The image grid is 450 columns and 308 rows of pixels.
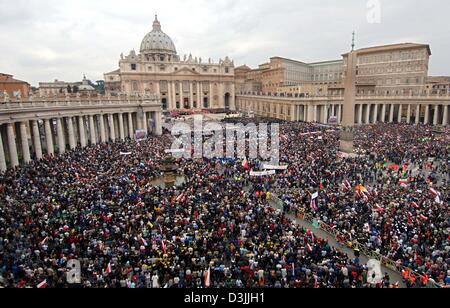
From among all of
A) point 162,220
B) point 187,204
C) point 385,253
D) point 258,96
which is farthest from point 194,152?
point 258,96

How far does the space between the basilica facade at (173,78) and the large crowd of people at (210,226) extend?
82.8m

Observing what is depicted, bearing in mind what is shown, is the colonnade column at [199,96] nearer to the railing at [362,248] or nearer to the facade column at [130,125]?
the facade column at [130,125]

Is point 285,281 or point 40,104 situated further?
point 40,104

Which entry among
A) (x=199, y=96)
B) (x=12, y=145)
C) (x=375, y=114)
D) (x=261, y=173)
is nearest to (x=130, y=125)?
(x=12, y=145)

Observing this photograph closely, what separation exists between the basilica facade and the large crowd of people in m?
82.8

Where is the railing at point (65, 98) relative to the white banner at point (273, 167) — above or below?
above

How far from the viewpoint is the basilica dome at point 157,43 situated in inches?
5022

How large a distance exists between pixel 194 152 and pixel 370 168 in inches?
714

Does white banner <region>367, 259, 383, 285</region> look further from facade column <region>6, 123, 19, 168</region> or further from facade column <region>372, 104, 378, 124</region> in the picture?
facade column <region>372, 104, 378, 124</region>

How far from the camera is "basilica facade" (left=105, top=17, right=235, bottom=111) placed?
104 meters

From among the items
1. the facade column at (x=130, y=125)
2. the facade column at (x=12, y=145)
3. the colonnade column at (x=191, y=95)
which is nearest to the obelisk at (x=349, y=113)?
the facade column at (x=130, y=125)

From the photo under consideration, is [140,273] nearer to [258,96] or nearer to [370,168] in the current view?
[370,168]

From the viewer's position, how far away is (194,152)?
1356 inches

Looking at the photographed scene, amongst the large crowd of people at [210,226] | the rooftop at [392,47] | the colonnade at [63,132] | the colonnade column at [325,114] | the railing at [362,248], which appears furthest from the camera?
the colonnade column at [325,114]
